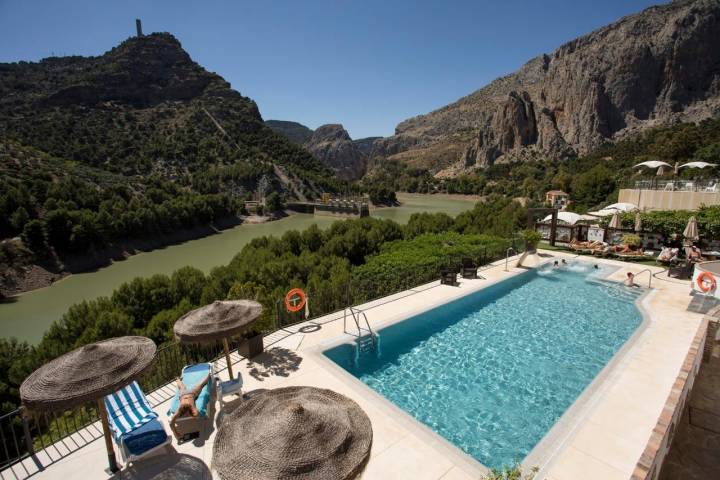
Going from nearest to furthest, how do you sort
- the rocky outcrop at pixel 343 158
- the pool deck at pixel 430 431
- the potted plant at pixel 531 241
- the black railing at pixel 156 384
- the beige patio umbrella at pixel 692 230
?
the pool deck at pixel 430 431 → the black railing at pixel 156 384 → the beige patio umbrella at pixel 692 230 → the potted plant at pixel 531 241 → the rocky outcrop at pixel 343 158

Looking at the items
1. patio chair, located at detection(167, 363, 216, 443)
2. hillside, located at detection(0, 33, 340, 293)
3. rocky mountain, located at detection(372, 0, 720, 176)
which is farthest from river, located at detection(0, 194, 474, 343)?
rocky mountain, located at detection(372, 0, 720, 176)

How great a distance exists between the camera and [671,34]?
109000 mm

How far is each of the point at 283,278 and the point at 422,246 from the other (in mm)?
9090

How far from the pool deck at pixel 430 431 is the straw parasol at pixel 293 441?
135 centimetres

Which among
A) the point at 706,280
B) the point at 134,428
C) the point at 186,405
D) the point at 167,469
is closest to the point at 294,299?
the point at 186,405

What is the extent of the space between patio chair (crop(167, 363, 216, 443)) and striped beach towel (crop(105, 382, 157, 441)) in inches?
16.6

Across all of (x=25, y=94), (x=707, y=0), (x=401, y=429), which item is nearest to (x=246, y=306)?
(x=401, y=429)

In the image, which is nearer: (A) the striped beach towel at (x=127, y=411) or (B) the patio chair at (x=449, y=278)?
(A) the striped beach towel at (x=127, y=411)

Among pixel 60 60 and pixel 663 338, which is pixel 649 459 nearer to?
pixel 663 338

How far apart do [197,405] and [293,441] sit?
3193 mm

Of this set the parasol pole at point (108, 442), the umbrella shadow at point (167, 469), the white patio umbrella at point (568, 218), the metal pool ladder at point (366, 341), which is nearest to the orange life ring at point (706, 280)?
the metal pool ladder at point (366, 341)

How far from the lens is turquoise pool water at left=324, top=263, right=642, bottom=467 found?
664 cm

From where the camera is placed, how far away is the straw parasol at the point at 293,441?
3.08m

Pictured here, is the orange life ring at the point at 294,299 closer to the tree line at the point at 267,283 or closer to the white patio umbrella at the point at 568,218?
the tree line at the point at 267,283
